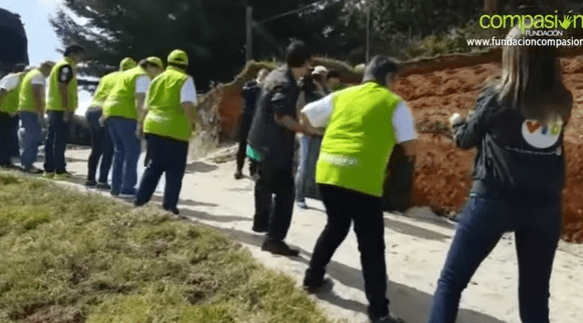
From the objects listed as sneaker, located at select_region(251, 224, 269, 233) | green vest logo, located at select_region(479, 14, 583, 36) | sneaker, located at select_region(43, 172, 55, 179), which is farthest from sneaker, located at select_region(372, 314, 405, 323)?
sneaker, located at select_region(43, 172, 55, 179)

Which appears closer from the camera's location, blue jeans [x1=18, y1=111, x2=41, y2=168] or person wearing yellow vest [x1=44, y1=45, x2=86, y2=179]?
person wearing yellow vest [x1=44, y1=45, x2=86, y2=179]

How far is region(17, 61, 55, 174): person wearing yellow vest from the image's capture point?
970cm

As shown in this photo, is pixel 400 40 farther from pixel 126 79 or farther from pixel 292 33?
pixel 126 79

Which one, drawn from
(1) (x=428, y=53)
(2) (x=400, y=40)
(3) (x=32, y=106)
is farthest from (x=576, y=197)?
(2) (x=400, y=40)

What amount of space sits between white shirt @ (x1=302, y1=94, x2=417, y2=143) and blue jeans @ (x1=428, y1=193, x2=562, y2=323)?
2.62 feet

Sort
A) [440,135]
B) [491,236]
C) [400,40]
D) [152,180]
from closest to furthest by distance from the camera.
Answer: [491,236] → [152,180] → [440,135] → [400,40]

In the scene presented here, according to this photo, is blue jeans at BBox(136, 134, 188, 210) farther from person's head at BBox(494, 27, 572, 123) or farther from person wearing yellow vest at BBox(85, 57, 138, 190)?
person's head at BBox(494, 27, 572, 123)

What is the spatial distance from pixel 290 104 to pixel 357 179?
3.24 ft

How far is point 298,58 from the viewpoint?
5.24 meters

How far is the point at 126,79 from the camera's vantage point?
26.1 feet

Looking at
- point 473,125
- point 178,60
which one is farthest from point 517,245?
point 178,60

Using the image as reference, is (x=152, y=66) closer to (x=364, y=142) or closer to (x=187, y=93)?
(x=187, y=93)

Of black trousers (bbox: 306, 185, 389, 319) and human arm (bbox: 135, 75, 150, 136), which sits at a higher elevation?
human arm (bbox: 135, 75, 150, 136)

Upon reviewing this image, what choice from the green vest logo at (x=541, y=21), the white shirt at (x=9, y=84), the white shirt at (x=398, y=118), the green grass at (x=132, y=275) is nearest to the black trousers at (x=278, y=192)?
the green grass at (x=132, y=275)
